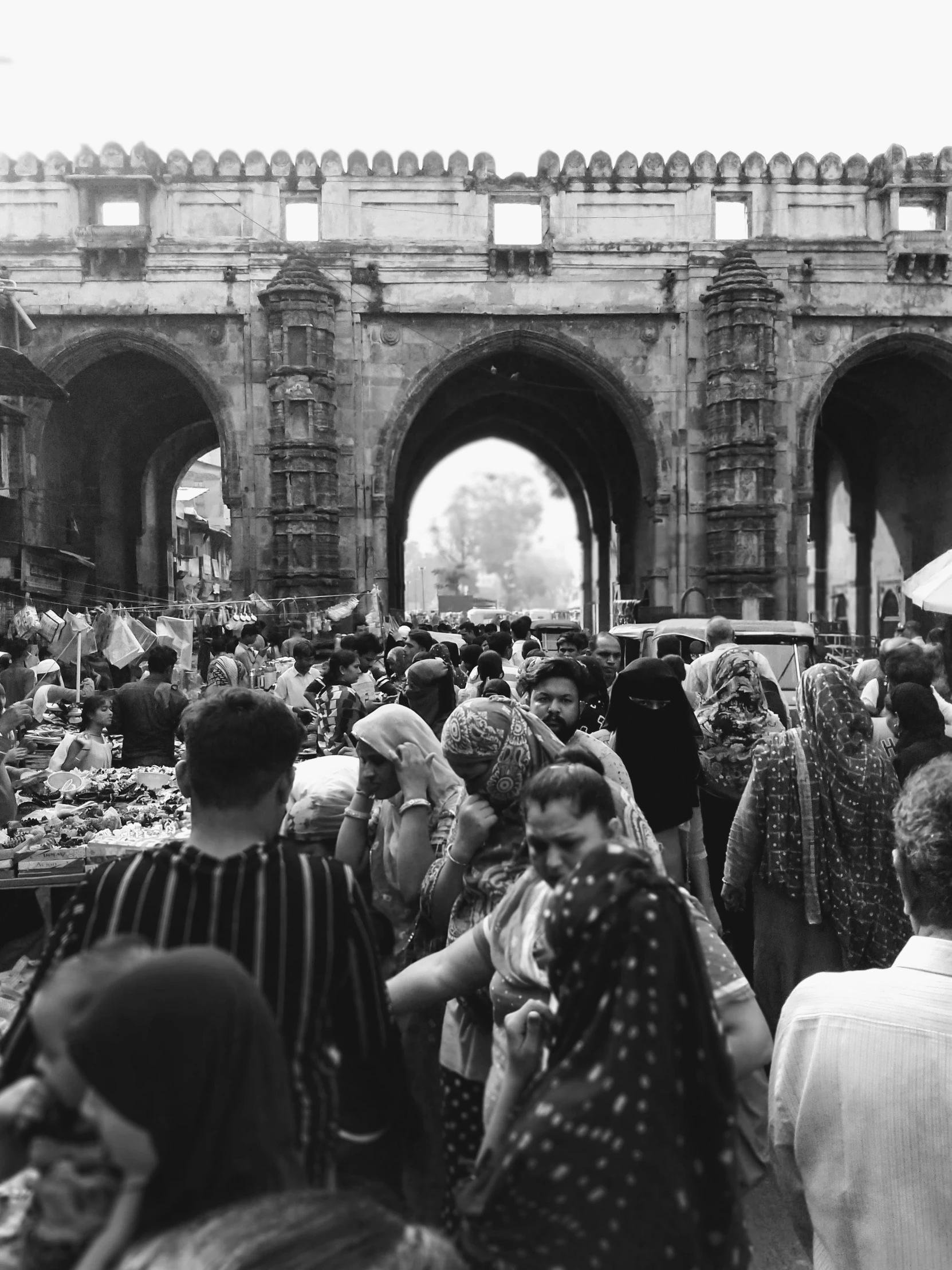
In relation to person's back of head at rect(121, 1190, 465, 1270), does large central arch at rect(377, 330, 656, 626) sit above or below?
above

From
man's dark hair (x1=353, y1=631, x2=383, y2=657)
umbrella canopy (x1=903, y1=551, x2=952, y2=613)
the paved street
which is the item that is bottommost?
the paved street

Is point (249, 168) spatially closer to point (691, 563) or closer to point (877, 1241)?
point (691, 563)

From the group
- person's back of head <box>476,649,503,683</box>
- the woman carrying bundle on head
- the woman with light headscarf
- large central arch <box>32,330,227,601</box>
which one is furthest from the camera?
large central arch <box>32,330,227,601</box>

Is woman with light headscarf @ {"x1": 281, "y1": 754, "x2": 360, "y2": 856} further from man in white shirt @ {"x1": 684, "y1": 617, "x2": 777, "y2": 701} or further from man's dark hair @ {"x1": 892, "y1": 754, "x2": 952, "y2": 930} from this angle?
man in white shirt @ {"x1": 684, "y1": 617, "x2": 777, "y2": 701}

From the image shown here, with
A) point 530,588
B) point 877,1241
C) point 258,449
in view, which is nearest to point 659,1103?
point 877,1241

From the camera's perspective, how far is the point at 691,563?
19703mm

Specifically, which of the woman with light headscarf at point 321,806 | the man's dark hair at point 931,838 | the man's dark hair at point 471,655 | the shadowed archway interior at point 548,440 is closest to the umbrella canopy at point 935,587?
the man's dark hair at point 471,655

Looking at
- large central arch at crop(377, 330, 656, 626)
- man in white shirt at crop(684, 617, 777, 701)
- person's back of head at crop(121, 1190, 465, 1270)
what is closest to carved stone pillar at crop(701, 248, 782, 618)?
large central arch at crop(377, 330, 656, 626)

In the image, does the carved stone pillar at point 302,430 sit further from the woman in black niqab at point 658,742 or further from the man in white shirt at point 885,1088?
the man in white shirt at point 885,1088

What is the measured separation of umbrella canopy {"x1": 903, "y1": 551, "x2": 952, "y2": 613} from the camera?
693 cm

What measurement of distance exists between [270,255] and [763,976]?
17.6 metres

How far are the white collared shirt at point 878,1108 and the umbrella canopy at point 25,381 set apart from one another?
38.3 ft

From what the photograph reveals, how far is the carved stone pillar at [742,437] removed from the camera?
18.7 m

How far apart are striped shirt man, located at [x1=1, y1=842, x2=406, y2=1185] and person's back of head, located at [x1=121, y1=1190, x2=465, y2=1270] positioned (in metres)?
0.32
